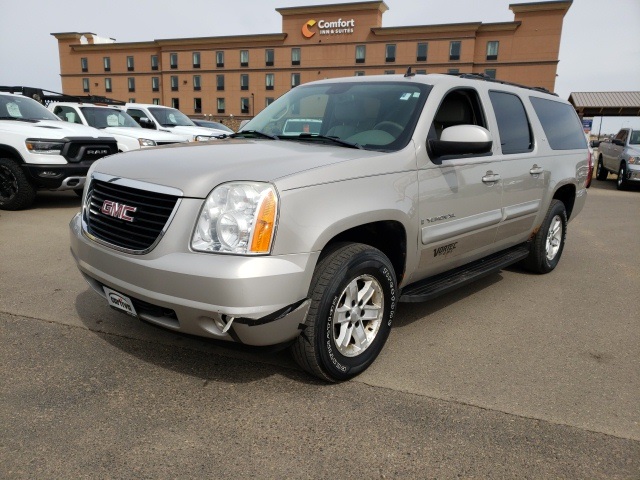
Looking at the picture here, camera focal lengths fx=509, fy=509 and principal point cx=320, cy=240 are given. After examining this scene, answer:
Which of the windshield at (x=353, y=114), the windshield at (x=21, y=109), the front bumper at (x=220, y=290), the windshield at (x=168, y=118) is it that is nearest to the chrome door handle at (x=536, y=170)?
the windshield at (x=353, y=114)

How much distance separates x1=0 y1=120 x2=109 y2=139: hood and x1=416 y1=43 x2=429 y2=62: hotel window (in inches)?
2039

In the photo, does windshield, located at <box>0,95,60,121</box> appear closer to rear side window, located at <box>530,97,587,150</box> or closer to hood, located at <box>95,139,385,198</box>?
hood, located at <box>95,139,385,198</box>

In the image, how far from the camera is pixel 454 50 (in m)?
54.0

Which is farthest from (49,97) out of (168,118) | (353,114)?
(353,114)

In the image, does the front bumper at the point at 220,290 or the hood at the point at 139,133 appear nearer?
the front bumper at the point at 220,290

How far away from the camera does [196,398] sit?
277 centimetres

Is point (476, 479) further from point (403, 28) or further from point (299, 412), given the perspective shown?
point (403, 28)

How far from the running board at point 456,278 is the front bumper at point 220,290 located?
1.08 metres

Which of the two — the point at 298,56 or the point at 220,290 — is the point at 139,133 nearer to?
the point at 220,290

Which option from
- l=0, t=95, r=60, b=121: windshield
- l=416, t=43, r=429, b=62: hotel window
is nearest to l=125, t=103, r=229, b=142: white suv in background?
l=0, t=95, r=60, b=121: windshield

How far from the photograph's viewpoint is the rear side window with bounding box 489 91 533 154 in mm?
4203

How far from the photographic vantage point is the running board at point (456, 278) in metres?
3.45

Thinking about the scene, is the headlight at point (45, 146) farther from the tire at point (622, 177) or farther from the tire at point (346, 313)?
the tire at point (622, 177)

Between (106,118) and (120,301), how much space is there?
958 cm
